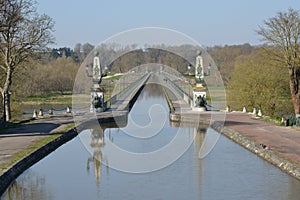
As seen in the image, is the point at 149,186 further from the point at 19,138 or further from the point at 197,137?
the point at 197,137

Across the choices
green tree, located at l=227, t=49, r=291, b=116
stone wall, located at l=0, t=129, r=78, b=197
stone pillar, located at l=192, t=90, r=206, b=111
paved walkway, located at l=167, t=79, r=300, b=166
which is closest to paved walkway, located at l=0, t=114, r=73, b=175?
stone wall, located at l=0, t=129, r=78, b=197

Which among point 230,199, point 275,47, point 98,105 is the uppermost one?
point 275,47

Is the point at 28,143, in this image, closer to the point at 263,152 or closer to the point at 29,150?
the point at 29,150

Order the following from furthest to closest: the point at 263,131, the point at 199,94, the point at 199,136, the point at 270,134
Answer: the point at 199,94 < the point at 199,136 < the point at 263,131 < the point at 270,134

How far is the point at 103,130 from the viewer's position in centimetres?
3338

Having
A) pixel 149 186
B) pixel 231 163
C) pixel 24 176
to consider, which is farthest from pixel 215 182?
pixel 24 176

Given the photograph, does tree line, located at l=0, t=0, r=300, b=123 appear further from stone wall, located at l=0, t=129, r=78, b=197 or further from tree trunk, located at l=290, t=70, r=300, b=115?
stone wall, located at l=0, t=129, r=78, b=197

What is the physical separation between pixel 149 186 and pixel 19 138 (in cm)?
1074

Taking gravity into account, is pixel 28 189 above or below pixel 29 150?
below

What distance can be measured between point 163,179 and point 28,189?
4754 mm

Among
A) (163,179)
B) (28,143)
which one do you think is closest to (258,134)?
(163,179)

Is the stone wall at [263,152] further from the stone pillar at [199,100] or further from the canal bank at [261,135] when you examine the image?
the stone pillar at [199,100]

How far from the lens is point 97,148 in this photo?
1034 inches

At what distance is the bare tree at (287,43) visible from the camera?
133 feet
